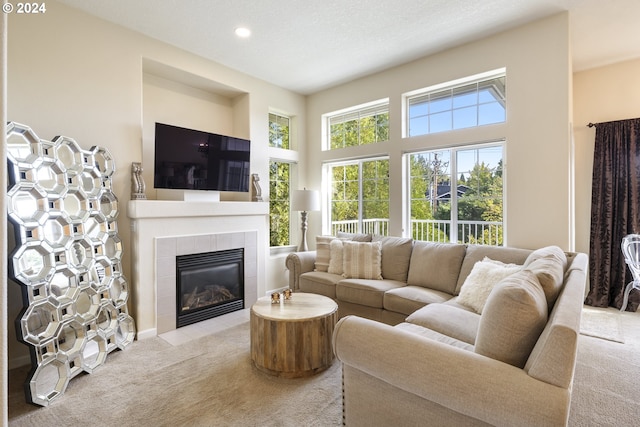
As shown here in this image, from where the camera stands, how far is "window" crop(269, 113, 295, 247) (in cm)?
479

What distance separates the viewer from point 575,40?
336cm

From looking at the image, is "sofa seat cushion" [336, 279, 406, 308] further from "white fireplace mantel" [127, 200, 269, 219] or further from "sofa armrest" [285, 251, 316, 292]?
"white fireplace mantel" [127, 200, 269, 219]

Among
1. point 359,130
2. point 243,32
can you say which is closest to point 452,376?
point 243,32

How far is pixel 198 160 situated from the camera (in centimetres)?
354

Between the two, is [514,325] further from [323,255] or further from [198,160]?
[198,160]

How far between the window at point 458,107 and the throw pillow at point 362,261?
1654 millimetres

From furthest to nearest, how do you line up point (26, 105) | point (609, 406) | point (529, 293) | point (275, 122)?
point (275, 122) < point (26, 105) < point (609, 406) < point (529, 293)

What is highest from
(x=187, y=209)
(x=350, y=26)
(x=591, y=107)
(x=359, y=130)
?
(x=350, y=26)

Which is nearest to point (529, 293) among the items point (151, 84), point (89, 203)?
point (89, 203)

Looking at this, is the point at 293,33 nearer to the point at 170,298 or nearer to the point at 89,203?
the point at 89,203

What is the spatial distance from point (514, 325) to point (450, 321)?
3.11 feet

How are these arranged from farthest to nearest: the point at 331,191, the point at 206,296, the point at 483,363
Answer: the point at 331,191, the point at 206,296, the point at 483,363

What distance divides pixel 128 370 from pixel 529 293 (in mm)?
2776

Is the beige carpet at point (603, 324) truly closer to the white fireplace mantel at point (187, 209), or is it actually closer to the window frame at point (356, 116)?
the window frame at point (356, 116)
